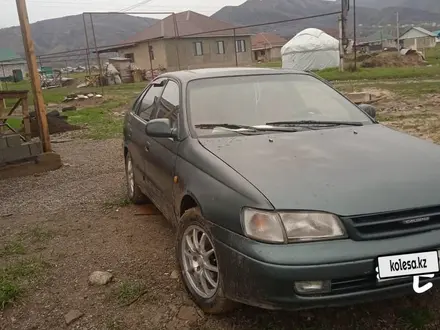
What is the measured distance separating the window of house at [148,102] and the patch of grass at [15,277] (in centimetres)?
172

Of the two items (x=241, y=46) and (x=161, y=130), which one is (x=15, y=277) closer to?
(x=161, y=130)

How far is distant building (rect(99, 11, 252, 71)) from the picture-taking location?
43656mm

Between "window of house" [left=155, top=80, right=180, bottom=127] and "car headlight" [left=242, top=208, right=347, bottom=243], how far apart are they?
150cm

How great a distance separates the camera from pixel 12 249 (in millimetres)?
4352

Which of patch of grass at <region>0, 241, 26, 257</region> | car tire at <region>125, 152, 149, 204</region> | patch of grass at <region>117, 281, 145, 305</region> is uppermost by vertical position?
car tire at <region>125, 152, 149, 204</region>

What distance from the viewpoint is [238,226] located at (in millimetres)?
2602

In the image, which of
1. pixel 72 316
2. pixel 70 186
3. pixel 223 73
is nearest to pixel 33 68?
pixel 70 186

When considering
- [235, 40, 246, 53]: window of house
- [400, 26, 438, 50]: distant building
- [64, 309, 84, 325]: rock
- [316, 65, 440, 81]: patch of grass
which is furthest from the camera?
[400, 26, 438, 50]: distant building

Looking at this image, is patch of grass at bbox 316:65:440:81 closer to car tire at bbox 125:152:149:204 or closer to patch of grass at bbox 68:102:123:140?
patch of grass at bbox 68:102:123:140

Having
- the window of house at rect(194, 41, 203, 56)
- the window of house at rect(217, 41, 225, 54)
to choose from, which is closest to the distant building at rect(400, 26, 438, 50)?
the window of house at rect(217, 41, 225, 54)

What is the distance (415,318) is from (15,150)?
6.45 metres

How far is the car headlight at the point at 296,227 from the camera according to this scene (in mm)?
2445

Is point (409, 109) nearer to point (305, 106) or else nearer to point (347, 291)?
point (305, 106)

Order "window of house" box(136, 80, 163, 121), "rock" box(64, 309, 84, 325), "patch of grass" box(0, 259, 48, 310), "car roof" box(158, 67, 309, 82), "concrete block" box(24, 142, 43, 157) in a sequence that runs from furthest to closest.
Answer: "concrete block" box(24, 142, 43, 157) < "window of house" box(136, 80, 163, 121) < "car roof" box(158, 67, 309, 82) < "patch of grass" box(0, 259, 48, 310) < "rock" box(64, 309, 84, 325)
